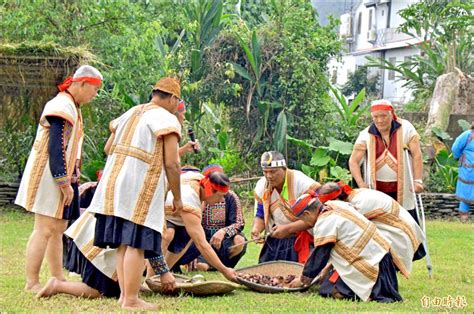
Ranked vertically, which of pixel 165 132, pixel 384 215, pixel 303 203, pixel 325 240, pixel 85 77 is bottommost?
pixel 325 240

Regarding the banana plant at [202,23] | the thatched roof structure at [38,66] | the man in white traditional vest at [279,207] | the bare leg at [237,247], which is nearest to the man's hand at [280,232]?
the man in white traditional vest at [279,207]

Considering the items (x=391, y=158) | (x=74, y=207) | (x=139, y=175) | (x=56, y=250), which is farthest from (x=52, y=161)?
(x=391, y=158)

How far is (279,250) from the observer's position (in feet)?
25.1

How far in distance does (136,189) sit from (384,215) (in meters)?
2.23

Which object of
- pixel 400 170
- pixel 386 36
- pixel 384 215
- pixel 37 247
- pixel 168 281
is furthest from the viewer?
pixel 386 36

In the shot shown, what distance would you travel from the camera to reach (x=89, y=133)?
1259 centimetres

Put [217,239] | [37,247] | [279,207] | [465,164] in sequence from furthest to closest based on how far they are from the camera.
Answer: [465,164], [217,239], [279,207], [37,247]

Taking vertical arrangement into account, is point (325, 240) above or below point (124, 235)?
below

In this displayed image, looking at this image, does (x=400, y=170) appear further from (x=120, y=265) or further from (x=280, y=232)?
(x=120, y=265)

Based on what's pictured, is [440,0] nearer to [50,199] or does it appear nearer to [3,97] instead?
[3,97]

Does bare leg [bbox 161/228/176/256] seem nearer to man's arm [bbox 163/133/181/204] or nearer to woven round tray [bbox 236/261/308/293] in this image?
woven round tray [bbox 236/261/308/293]

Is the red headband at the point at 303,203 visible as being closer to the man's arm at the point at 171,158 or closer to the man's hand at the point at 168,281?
the man's hand at the point at 168,281

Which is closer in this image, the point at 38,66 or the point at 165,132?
the point at 165,132

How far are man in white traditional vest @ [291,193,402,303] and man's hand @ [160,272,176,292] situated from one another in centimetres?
102
